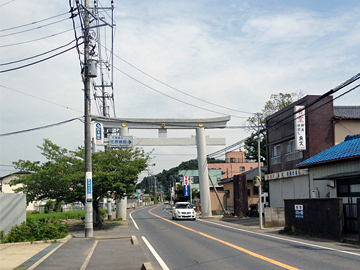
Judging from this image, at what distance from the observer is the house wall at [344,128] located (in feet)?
83.8

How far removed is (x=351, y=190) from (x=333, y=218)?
4.30m

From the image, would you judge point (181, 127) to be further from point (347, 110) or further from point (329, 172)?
point (329, 172)

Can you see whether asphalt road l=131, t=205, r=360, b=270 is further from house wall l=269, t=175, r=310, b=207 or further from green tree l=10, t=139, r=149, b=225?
house wall l=269, t=175, r=310, b=207

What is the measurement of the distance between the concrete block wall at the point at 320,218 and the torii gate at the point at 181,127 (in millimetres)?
17267

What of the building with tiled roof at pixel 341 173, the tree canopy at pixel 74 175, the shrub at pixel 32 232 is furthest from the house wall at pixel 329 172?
the shrub at pixel 32 232

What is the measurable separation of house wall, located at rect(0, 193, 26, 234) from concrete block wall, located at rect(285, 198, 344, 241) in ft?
43.3

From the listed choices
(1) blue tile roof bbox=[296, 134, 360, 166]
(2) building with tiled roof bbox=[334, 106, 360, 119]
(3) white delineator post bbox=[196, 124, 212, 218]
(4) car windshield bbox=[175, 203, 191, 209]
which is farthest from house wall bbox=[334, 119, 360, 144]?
(4) car windshield bbox=[175, 203, 191, 209]

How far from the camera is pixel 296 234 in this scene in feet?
59.6

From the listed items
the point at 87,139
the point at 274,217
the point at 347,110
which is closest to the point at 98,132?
the point at 87,139

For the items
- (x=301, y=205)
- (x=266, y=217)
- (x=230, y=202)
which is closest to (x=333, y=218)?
(x=301, y=205)

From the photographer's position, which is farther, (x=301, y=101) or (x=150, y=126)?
(x=150, y=126)

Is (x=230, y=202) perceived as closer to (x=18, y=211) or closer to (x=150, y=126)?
(x=150, y=126)

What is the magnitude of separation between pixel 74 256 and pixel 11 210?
615 centimetres

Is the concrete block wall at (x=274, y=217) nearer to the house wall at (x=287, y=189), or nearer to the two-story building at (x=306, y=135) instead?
the two-story building at (x=306, y=135)
